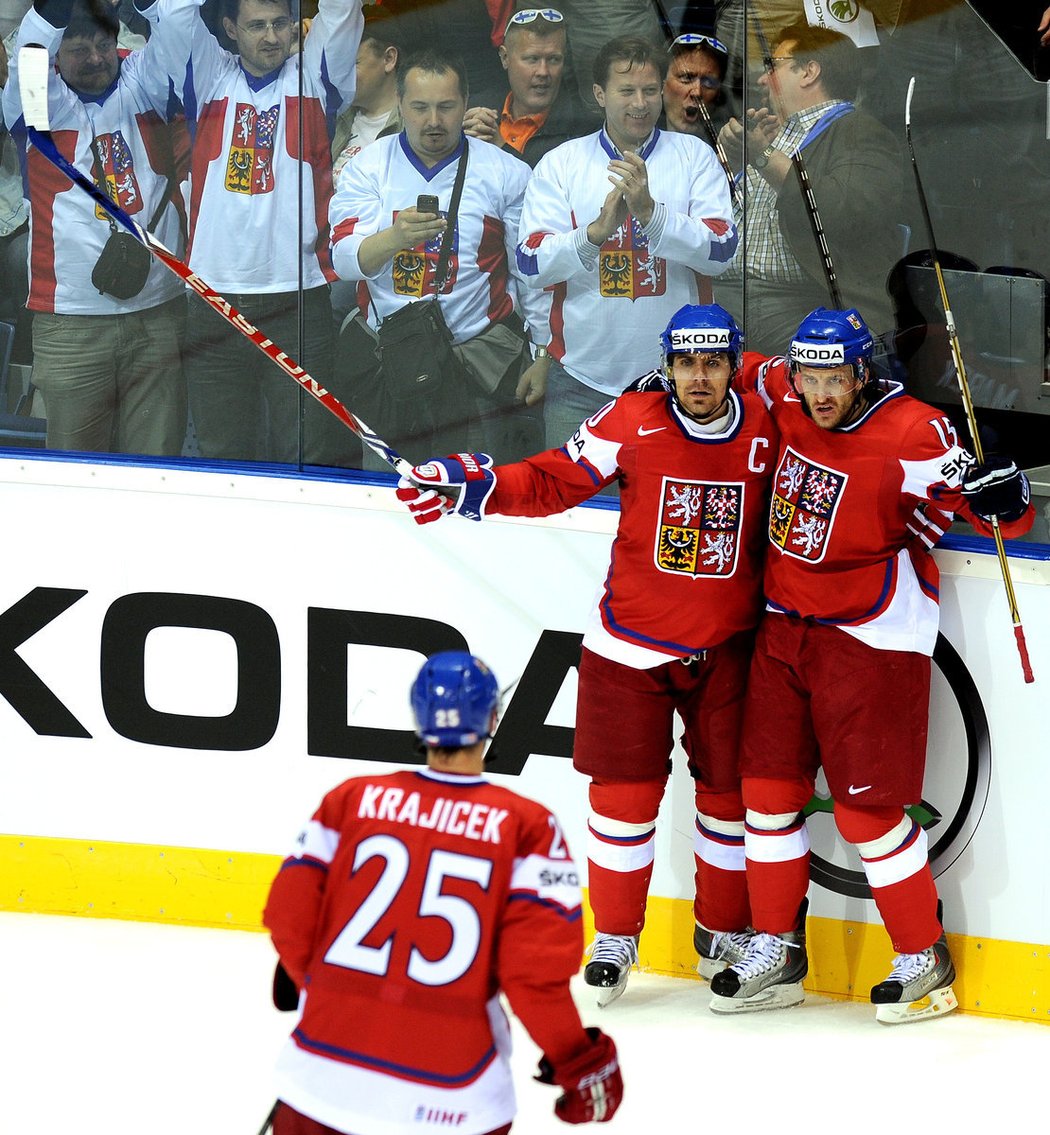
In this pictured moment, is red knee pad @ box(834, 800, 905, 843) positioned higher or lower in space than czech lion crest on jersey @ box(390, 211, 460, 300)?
lower

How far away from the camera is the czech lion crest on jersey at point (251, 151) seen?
3.84 metres

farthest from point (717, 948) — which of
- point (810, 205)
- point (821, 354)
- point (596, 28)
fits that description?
point (596, 28)

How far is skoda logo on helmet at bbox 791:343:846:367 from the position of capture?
10.5ft

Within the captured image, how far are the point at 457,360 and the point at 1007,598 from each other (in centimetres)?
131

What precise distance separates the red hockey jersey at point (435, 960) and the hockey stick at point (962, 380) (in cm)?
156

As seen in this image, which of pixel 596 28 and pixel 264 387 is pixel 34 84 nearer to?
pixel 264 387

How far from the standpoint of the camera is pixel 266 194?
152 inches

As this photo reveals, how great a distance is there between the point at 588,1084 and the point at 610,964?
5.03 feet

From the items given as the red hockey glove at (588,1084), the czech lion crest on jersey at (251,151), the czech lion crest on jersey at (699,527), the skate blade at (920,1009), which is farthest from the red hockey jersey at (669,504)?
the red hockey glove at (588,1084)

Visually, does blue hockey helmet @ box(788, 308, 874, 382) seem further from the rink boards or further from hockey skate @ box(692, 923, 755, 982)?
hockey skate @ box(692, 923, 755, 982)

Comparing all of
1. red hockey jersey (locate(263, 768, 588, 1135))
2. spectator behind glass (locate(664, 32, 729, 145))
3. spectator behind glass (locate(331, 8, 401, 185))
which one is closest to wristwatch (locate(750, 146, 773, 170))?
spectator behind glass (locate(664, 32, 729, 145))

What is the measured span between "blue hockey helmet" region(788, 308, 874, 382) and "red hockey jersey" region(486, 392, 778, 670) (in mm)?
218

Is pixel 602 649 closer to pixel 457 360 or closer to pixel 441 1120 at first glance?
pixel 457 360

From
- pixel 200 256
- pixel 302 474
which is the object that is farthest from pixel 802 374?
pixel 200 256
